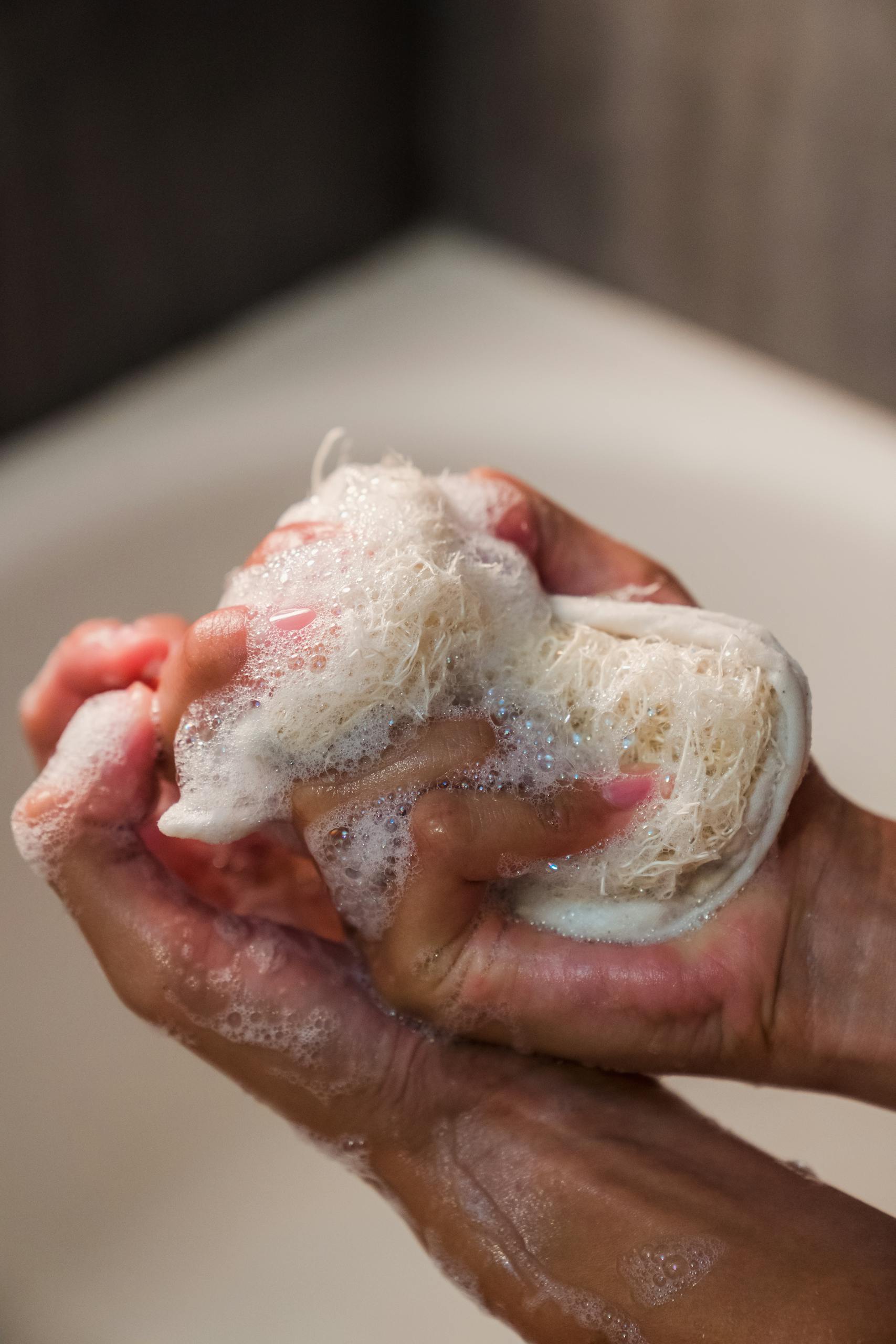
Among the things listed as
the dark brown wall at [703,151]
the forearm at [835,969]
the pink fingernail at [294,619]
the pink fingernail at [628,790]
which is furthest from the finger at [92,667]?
the dark brown wall at [703,151]

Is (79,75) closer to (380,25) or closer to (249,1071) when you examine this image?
(380,25)

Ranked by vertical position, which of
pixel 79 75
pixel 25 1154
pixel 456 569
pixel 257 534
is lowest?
pixel 25 1154

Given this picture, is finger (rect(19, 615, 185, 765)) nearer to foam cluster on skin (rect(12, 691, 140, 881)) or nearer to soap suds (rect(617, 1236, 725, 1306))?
foam cluster on skin (rect(12, 691, 140, 881))

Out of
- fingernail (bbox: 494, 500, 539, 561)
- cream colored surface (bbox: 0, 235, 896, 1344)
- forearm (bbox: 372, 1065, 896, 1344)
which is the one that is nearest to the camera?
forearm (bbox: 372, 1065, 896, 1344)

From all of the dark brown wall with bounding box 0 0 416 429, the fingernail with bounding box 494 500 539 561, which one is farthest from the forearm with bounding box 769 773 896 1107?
the dark brown wall with bounding box 0 0 416 429

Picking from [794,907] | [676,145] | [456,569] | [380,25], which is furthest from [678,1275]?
[380,25]

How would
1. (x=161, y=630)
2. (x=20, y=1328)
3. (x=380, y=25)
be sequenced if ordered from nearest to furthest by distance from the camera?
(x=161, y=630) < (x=20, y=1328) < (x=380, y=25)
